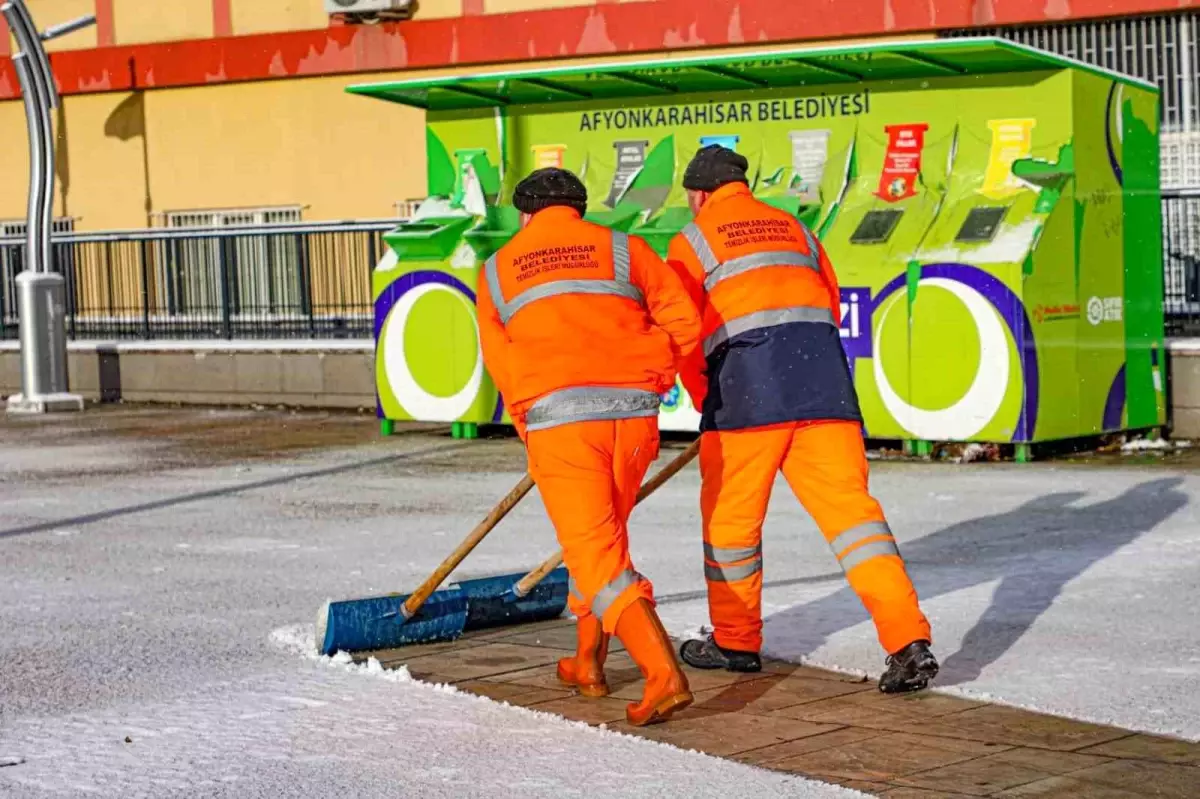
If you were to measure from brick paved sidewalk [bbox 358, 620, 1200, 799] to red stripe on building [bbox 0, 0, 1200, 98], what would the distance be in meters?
14.4

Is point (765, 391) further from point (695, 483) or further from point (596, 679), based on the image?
point (695, 483)

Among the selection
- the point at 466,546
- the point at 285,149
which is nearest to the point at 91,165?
the point at 285,149

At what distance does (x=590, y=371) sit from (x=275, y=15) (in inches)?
772

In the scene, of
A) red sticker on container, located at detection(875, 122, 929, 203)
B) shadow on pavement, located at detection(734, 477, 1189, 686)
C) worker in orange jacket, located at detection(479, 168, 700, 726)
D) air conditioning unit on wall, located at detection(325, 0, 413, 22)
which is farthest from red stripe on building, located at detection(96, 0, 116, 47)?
worker in orange jacket, located at detection(479, 168, 700, 726)

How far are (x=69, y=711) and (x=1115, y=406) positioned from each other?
883 centimetres

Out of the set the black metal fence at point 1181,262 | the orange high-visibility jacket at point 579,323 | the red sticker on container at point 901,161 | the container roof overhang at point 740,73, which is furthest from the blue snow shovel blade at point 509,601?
the black metal fence at point 1181,262

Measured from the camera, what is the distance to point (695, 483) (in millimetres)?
12703

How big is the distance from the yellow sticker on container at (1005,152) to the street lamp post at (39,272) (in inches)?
348

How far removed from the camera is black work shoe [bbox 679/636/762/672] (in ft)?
22.8

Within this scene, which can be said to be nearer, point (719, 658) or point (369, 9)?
point (719, 658)

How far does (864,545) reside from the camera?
6.67m

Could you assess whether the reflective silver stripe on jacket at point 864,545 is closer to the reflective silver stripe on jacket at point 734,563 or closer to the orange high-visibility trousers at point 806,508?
the orange high-visibility trousers at point 806,508

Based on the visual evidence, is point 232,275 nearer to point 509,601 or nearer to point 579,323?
point 509,601

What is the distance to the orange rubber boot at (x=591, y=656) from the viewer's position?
21.9ft
